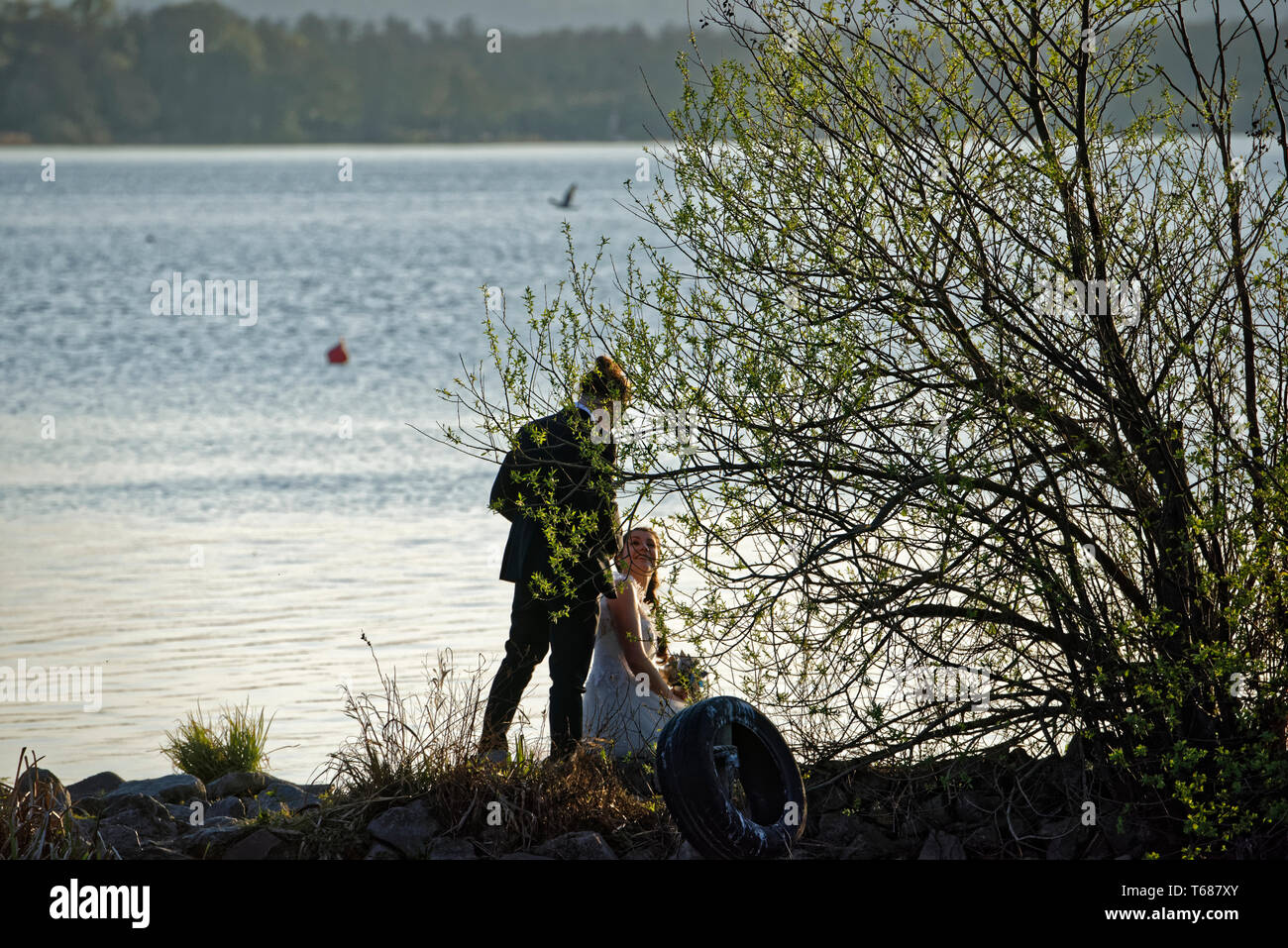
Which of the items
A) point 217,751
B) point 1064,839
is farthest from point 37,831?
point 1064,839

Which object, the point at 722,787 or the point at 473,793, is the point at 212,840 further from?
the point at 722,787

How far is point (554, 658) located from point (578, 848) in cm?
148

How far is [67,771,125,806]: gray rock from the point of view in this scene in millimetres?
8367

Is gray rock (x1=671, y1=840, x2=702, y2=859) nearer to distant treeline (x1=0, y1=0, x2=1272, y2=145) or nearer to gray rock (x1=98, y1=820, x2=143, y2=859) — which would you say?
gray rock (x1=98, y1=820, x2=143, y2=859)

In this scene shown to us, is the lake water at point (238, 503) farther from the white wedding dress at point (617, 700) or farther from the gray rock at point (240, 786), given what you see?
the white wedding dress at point (617, 700)

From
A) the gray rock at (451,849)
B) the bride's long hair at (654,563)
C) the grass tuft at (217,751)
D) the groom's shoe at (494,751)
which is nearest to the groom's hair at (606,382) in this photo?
the bride's long hair at (654,563)

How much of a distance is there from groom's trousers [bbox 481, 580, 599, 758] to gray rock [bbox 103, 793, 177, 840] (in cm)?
147

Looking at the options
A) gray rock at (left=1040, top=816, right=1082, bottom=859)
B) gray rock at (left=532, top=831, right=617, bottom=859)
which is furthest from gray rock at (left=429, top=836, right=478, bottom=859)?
gray rock at (left=1040, top=816, right=1082, bottom=859)

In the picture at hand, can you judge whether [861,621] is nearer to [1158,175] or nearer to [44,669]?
[1158,175]

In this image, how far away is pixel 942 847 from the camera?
6.73m

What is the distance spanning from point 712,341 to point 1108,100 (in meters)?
1.90

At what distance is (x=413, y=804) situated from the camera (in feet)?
22.3
